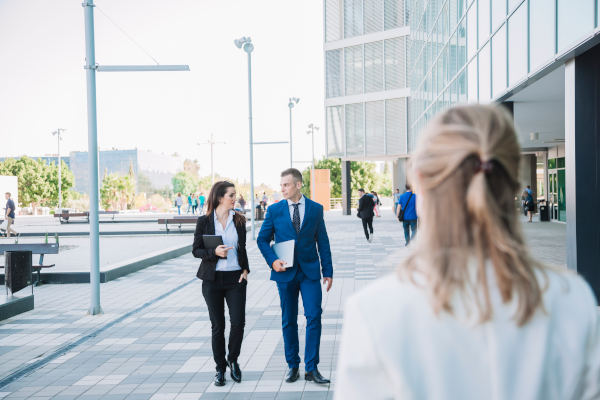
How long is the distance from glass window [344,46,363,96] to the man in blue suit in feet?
113

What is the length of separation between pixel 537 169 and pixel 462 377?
37383mm

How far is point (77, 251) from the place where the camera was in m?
17.8

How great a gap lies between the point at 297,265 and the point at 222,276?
75 centimetres

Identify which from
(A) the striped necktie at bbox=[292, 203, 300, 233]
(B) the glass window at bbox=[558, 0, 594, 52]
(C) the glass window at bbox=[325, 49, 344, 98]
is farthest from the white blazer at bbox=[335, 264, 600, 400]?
(C) the glass window at bbox=[325, 49, 344, 98]

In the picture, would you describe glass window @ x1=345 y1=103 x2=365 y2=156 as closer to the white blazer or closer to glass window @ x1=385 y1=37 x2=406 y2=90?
glass window @ x1=385 y1=37 x2=406 y2=90

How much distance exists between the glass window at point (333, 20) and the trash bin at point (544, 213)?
742 inches

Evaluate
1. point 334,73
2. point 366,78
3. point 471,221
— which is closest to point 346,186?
point 366,78

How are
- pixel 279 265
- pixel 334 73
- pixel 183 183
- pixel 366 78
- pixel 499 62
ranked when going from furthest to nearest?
pixel 183 183
pixel 334 73
pixel 366 78
pixel 499 62
pixel 279 265

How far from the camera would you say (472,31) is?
1509 cm

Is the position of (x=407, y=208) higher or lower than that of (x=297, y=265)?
higher

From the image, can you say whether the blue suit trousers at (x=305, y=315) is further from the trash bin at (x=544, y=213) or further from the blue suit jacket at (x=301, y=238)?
the trash bin at (x=544, y=213)

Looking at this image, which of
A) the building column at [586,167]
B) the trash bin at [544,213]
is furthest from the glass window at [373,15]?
the building column at [586,167]

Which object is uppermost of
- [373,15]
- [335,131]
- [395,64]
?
[373,15]

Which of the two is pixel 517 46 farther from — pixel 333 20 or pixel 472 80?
pixel 333 20
